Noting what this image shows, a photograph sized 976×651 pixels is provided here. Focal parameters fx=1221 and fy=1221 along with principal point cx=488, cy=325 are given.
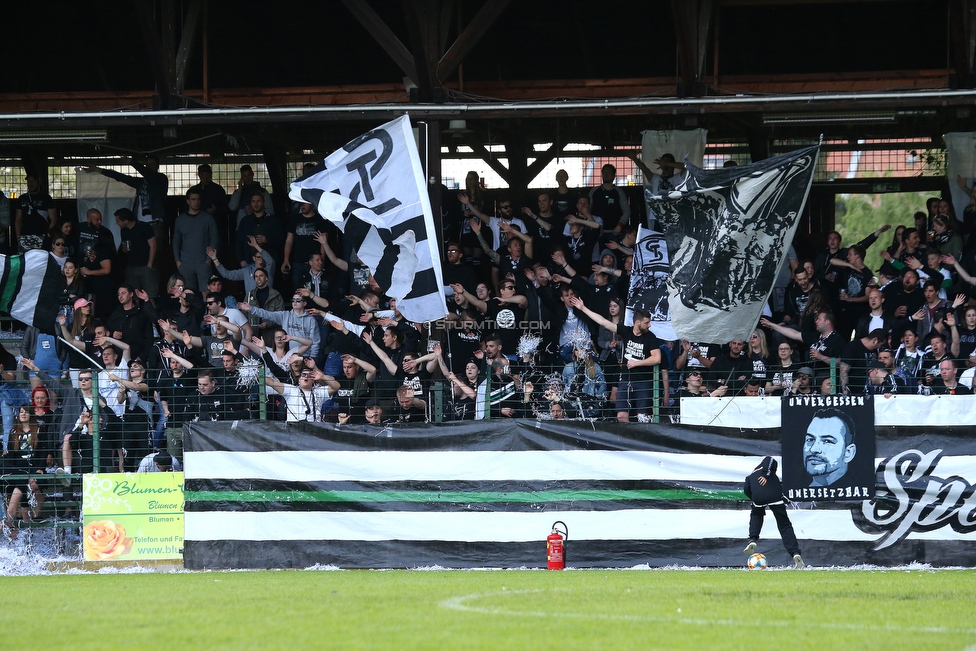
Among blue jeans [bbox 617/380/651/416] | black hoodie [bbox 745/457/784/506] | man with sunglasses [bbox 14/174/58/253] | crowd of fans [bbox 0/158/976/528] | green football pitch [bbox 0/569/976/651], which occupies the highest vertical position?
man with sunglasses [bbox 14/174/58/253]

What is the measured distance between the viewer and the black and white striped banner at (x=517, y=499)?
41.8ft

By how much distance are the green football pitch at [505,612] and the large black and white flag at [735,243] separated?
2956 mm

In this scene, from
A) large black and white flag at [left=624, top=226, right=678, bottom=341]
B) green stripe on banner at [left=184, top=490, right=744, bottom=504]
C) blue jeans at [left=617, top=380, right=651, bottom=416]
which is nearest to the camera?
green stripe on banner at [left=184, top=490, right=744, bottom=504]

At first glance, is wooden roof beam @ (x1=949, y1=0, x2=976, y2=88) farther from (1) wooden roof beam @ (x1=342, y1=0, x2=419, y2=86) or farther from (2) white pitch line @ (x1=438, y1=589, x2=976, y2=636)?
(2) white pitch line @ (x1=438, y1=589, x2=976, y2=636)

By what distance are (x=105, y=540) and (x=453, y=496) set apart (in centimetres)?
393

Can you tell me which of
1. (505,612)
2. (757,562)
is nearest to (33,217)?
(757,562)

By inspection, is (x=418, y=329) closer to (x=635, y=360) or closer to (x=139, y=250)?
(x=635, y=360)

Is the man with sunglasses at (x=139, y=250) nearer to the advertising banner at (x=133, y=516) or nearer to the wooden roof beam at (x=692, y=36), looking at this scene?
the advertising banner at (x=133, y=516)

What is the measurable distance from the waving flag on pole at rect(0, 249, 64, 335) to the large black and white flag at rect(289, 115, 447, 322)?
14.9 feet

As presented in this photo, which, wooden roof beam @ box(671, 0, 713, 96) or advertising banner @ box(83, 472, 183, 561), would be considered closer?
advertising banner @ box(83, 472, 183, 561)

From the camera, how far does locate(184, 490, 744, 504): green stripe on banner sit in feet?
42.6

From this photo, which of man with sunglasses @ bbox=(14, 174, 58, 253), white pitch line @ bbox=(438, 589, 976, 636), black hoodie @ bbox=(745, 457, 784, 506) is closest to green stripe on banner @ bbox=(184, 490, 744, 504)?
black hoodie @ bbox=(745, 457, 784, 506)

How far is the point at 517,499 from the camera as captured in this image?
13.1 m

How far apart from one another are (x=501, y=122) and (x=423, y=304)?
203 inches
